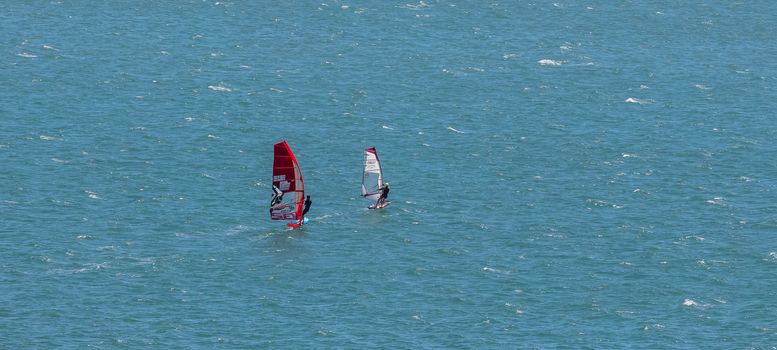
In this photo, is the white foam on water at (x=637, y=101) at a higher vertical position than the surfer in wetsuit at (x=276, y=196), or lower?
lower

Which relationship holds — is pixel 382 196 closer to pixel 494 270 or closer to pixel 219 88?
pixel 494 270

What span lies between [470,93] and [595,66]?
2081cm

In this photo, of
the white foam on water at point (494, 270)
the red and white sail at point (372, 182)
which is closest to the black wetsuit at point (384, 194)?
the red and white sail at point (372, 182)

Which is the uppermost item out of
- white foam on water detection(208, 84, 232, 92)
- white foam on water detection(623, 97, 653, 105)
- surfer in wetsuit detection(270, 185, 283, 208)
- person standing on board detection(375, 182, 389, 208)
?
surfer in wetsuit detection(270, 185, 283, 208)

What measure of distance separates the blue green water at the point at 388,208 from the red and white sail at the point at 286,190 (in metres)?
1.63

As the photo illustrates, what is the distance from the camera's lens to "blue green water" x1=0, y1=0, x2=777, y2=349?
12131cm

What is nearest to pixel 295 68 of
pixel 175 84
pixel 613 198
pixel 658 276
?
pixel 175 84

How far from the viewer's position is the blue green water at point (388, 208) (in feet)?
398

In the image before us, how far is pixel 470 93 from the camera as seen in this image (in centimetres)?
18562

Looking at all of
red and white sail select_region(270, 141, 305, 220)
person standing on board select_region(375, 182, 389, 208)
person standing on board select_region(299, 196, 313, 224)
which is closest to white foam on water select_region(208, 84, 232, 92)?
person standing on board select_region(375, 182, 389, 208)

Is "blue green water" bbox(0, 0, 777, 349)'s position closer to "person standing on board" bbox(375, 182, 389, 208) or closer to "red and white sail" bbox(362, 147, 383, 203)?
"red and white sail" bbox(362, 147, 383, 203)

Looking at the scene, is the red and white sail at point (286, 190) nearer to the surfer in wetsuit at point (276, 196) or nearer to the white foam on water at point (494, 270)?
the surfer in wetsuit at point (276, 196)

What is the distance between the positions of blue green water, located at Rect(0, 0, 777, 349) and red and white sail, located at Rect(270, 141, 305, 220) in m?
1.63

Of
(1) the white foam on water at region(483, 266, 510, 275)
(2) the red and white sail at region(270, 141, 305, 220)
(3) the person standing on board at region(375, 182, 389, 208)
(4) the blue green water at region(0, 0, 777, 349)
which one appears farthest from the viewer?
(3) the person standing on board at region(375, 182, 389, 208)
